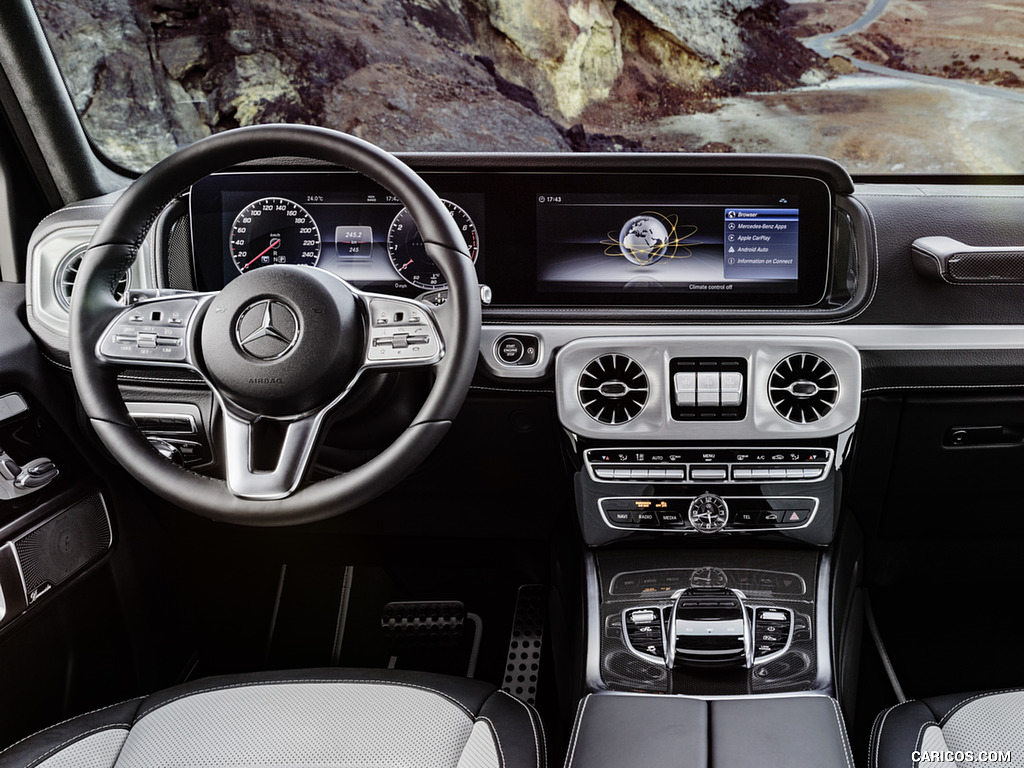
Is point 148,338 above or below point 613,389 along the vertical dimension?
above

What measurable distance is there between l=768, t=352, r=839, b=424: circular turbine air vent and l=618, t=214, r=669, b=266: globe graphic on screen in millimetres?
341

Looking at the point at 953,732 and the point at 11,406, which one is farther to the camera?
the point at 11,406

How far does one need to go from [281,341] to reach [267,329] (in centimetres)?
3

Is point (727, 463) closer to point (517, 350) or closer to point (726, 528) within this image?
point (726, 528)

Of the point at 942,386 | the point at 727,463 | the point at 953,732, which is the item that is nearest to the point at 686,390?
the point at 727,463

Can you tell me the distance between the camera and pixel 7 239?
1813 mm

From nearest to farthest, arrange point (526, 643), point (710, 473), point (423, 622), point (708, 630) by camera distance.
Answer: point (708, 630)
point (710, 473)
point (526, 643)
point (423, 622)

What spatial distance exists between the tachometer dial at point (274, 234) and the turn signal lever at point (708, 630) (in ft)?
3.16

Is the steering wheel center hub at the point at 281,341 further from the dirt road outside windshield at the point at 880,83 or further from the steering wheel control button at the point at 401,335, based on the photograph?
the dirt road outside windshield at the point at 880,83

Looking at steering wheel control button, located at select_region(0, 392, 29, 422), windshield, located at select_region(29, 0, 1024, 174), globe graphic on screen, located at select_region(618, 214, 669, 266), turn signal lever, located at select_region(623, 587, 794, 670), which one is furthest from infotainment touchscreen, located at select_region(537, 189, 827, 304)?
steering wheel control button, located at select_region(0, 392, 29, 422)

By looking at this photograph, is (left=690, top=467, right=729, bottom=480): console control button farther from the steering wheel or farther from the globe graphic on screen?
the steering wheel

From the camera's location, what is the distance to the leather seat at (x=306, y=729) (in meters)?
1.19

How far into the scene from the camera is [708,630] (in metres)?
1.47

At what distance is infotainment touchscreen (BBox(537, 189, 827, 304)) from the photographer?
1.68 meters
